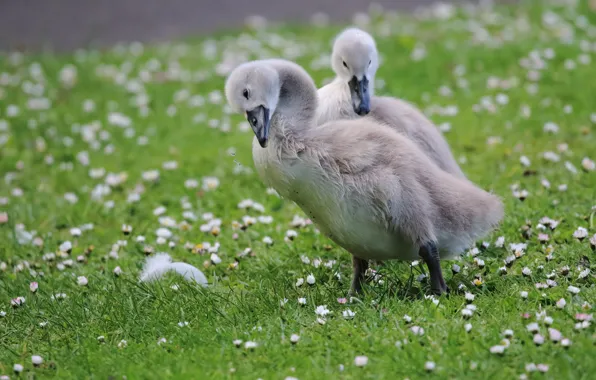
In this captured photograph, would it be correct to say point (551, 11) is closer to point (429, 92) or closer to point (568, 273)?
point (429, 92)

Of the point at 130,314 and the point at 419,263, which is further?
the point at 419,263

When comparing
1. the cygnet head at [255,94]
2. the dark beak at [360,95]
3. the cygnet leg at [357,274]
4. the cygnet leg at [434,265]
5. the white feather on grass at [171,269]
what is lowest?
the white feather on grass at [171,269]

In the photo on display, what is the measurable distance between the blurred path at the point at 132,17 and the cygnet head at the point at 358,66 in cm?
757

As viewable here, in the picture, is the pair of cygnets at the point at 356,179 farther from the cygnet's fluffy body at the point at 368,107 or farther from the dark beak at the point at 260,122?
the cygnet's fluffy body at the point at 368,107

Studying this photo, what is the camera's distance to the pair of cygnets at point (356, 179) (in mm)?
4422

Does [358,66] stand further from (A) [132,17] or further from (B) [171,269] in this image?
(A) [132,17]

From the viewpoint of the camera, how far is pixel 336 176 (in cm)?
441

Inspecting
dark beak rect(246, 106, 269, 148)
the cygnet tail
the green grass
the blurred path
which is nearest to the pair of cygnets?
dark beak rect(246, 106, 269, 148)

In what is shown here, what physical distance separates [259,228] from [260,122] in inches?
73.5

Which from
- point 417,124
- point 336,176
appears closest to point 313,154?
point 336,176

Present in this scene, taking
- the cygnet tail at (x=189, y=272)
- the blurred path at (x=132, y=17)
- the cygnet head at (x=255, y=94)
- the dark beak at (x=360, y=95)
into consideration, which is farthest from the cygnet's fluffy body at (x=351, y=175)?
the blurred path at (x=132, y=17)

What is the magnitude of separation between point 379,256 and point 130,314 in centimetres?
148

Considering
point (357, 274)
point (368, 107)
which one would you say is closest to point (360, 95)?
point (368, 107)

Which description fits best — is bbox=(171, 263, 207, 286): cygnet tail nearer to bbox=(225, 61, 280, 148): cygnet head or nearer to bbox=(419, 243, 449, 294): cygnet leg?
bbox=(225, 61, 280, 148): cygnet head
